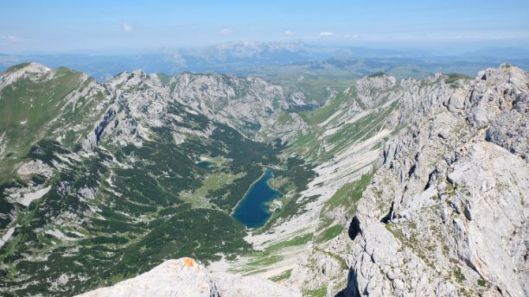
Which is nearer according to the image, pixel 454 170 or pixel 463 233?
pixel 463 233

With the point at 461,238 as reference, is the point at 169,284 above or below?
above

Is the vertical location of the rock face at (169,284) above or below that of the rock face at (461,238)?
above

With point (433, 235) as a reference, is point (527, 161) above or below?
above

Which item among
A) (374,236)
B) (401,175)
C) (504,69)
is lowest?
(401,175)

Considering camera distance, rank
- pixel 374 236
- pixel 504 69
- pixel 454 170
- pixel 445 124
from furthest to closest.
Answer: pixel 504 69 → pixel 445 124 → pixel 454 170 → pixel 374 236

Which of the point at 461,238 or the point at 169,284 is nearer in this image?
the point at 169,284

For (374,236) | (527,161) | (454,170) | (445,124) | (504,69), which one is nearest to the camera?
(374,236)

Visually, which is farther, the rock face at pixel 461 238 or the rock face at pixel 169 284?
the rock face at pixel 461 238

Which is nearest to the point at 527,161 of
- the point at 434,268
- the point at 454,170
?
the point at 454,170

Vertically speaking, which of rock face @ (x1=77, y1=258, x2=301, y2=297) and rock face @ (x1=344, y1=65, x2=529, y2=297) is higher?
rock face @ (x1=77, y1=258, x2=301, y2=297)

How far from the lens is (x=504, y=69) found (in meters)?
195

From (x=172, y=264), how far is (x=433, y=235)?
56981 millimetres

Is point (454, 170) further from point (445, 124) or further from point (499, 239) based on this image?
point (445, 124)

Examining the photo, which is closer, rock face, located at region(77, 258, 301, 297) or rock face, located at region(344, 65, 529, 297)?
rock face, located at region(77, 258, 301, 297)
